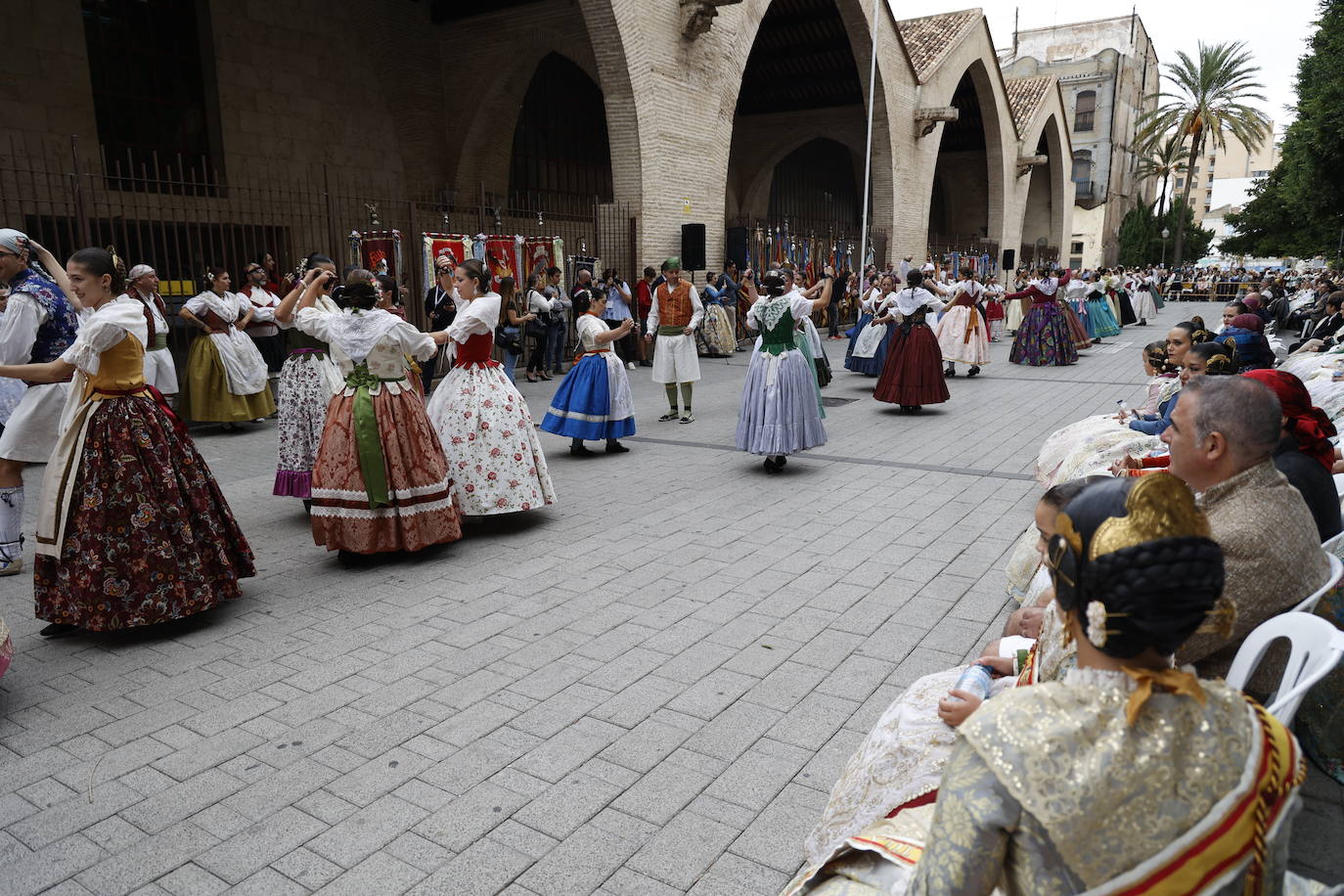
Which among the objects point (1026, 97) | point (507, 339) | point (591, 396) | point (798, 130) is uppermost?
point (1026, 97)

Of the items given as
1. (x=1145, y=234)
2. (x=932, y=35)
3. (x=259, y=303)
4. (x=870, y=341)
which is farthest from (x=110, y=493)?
(x=1145, y=234)

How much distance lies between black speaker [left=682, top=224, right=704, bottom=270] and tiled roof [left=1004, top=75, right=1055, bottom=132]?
18.6 meters

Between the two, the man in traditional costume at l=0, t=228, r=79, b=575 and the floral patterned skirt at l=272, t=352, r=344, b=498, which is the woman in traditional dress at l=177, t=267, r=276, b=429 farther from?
the man in traditional costume at l=0, t=228, r=79, b=575

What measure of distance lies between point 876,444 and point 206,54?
40.0 feet

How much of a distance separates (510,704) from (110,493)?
7.05 feet

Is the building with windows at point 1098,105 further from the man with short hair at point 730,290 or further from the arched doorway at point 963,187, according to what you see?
the man with short hair at point 730,290

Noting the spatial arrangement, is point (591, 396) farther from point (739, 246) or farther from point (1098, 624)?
point (739, 246)

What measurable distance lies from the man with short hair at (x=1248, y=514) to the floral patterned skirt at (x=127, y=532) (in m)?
4.14

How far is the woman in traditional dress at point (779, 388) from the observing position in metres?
7.44

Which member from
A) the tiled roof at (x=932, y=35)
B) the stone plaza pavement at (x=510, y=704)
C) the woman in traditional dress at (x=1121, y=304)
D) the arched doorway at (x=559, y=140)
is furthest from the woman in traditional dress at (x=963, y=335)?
the woman in traditional dress at (x=1121, y=304)

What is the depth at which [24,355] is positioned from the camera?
179 inches

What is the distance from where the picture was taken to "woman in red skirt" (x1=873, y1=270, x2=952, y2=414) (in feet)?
33.5

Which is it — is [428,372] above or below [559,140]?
below

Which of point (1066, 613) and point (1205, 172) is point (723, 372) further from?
point (1205, 172)
